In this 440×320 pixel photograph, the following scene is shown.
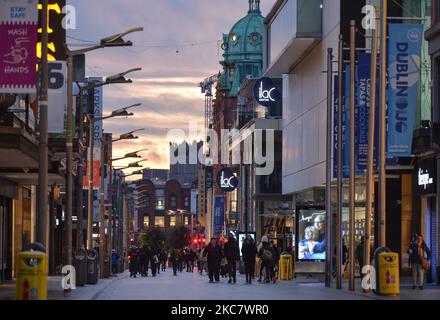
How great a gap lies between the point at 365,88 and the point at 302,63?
30.7 meters

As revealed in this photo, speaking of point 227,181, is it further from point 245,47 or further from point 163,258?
point 245,47

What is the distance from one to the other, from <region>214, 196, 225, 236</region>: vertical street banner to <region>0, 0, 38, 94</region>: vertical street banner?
4304 inches

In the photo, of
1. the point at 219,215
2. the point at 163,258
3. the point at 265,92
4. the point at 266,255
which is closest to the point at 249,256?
the point at 266,255

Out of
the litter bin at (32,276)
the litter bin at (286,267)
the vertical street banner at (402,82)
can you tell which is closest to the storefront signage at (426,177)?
the vertical street banner at (402,82)

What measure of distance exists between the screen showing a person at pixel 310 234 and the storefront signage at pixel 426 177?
6938 mm

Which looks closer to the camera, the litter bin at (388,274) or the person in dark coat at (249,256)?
the litter bin at (388,274)

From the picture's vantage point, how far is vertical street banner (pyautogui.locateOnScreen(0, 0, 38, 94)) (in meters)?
29.8

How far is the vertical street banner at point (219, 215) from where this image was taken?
140875 mm

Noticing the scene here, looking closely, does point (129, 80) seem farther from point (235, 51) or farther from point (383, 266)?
point (235, 51)

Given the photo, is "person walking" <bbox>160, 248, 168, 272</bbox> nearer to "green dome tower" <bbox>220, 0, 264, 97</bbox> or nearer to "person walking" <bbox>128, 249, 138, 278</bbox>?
"person walking" <bbox>128, 249, 138, 278</bbox>

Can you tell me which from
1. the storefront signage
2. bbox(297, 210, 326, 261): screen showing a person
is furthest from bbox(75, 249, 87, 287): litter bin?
bbox(297, 210, 326, 261): screen showing a person

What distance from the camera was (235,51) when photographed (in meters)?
156

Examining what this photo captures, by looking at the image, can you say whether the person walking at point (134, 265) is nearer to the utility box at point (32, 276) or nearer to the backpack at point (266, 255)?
the backpack at point (266, 255)
